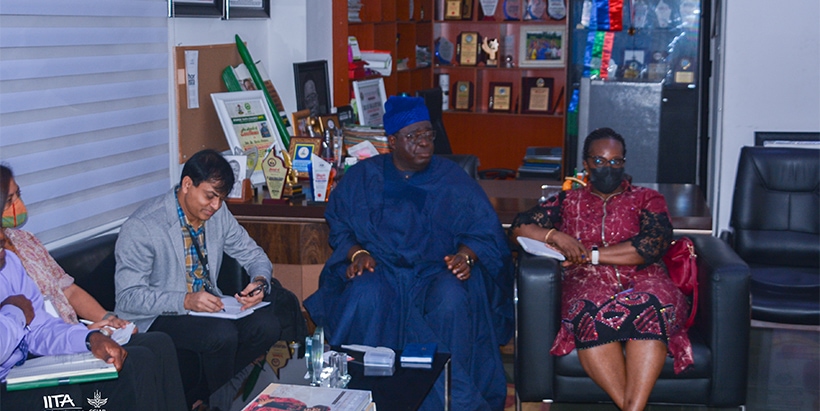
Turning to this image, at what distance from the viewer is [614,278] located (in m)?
3.44

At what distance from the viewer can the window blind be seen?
319cm

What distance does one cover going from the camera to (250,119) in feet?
15.2

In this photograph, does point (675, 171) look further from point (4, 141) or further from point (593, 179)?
point (4, 141)

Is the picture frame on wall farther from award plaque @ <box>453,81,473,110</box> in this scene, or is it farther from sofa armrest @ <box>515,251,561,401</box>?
award plaque @ <box>453,81,473,110</box>

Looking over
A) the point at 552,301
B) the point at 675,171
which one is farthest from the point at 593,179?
the point at 675,171

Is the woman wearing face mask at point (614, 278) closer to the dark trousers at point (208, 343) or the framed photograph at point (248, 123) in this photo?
the dark trousers at point (208, 343)

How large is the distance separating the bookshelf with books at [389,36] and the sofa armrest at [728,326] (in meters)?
3.08

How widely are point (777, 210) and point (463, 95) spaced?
468cm

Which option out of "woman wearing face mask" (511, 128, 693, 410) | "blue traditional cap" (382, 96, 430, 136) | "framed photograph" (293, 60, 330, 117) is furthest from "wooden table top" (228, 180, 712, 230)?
"framed photograph" (293, 60, 330, 117)

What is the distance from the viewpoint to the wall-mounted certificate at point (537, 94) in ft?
27.0

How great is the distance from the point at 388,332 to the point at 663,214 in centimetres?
113

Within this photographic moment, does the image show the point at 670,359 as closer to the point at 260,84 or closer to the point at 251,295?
the point at 251,295

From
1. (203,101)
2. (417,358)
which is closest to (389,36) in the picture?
(203,101)

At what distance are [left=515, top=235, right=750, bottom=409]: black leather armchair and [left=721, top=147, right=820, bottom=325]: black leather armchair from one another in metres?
0.78
